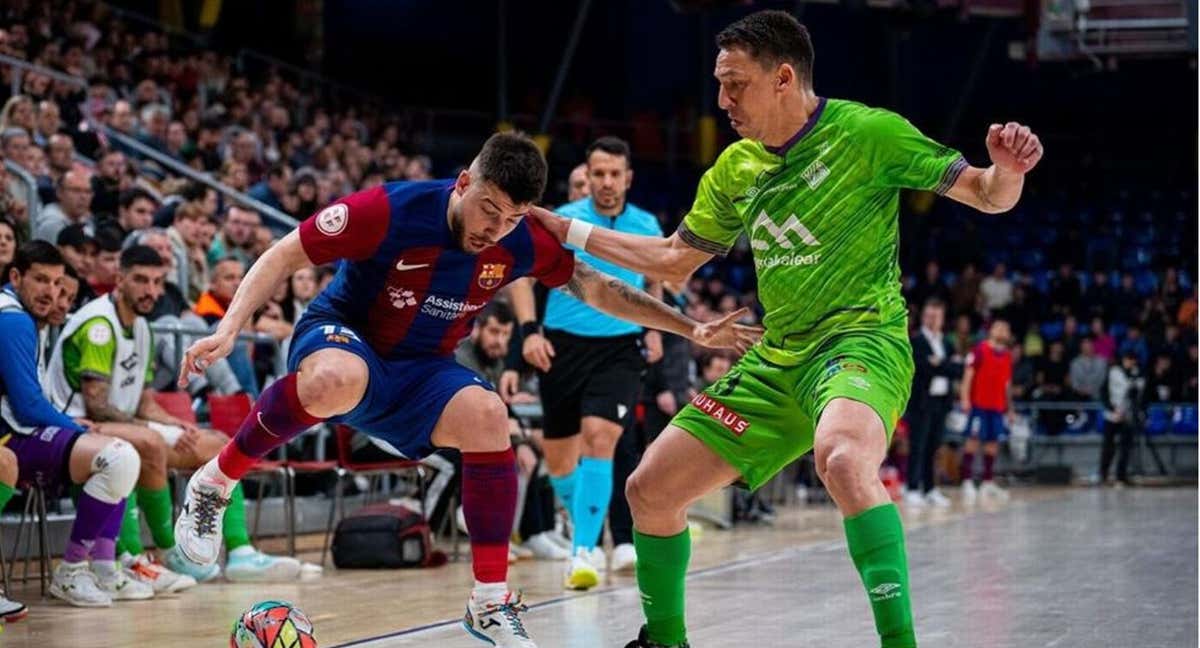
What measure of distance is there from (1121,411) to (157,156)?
1296 cm

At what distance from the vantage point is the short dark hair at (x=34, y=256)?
7.93 meters

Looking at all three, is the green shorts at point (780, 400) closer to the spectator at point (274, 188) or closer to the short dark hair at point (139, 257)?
the short dark hair at point (139, 257)

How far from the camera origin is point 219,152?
16.8 metres

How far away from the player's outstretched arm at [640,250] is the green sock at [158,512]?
3421 mm

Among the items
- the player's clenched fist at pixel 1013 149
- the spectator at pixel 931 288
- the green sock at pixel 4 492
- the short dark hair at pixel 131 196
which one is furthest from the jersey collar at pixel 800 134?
the spectator at pixel 931 288

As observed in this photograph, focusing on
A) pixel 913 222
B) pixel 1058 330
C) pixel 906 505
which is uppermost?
pixel 913 222

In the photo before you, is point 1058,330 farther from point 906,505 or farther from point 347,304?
point 347,304

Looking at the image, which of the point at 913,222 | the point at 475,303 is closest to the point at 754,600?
the point at 475,303

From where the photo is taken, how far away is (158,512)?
866 cm

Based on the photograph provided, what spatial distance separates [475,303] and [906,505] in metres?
11.5

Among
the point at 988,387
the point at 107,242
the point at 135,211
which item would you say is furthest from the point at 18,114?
the point at 988,387

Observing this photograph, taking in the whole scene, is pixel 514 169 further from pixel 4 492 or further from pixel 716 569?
pixel 716 569

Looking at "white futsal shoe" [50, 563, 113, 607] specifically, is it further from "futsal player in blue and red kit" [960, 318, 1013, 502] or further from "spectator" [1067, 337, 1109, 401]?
"spectator" [1067, 337, 1109, 401]

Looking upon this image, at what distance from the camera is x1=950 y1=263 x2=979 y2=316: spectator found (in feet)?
82.9
